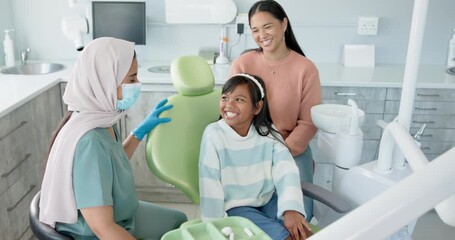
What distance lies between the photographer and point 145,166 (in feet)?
9.10

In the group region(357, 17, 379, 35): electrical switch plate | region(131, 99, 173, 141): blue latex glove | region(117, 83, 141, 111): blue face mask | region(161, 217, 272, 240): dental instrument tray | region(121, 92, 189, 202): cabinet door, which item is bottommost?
region(121, 92, 189, 202): cabinet door

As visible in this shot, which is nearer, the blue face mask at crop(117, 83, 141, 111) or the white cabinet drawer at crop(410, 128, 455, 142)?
the blue face mask at crop(117, 83, 141, 111)

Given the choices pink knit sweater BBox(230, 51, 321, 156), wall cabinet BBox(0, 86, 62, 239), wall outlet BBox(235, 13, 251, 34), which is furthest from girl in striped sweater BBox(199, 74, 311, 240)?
wall outlet BBox(235, 13, 251, 34)

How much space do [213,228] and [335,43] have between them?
7.40 feet

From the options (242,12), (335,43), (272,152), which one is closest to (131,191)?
(272,152)

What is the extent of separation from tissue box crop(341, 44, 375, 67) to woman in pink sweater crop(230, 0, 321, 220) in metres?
1.16

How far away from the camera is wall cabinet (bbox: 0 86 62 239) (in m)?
2.03

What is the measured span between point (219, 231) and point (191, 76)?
68 cm

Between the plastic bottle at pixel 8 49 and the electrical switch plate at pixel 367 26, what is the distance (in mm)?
2325

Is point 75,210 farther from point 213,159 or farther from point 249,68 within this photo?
point 249,68

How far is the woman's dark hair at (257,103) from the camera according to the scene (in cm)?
165

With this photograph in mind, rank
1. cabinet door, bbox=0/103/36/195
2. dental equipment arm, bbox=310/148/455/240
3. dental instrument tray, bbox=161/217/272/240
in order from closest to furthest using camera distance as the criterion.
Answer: dental equipment arm, bbox=310/148/455/240 → dental instrument tray, bbox=161/217/272/240 → cabinet door, bbox=0/103/36/195

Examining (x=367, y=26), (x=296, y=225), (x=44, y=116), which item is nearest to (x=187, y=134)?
(x=296, y=225)

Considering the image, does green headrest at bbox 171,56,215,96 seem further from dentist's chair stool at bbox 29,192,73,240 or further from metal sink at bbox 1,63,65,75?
metal sink at bbox 1,63,65,75
